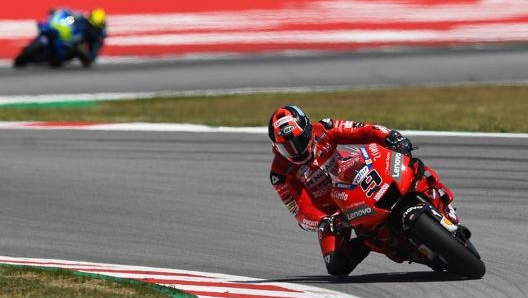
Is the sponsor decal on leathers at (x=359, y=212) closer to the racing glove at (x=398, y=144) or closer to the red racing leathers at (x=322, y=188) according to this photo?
the red racing leathers at (x=322, y=188)

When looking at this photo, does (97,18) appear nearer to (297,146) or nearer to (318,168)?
(318,168)

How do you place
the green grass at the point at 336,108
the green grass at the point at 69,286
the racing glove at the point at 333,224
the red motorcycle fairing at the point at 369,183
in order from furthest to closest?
1. the green grass at the point at 336,108
2. the racing glove at the point at 333,224
3. the red motorcycle fairing at the point at 369,183
4. the green grass at the point at 69,286

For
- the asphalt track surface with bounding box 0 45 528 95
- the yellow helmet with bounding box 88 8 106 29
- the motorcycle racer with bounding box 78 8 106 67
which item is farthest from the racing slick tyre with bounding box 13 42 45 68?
the yellow helmet with bounding box 88 8 106 29

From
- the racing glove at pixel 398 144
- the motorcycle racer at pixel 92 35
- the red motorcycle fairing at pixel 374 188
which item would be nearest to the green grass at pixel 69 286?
the red motorcycle fairing at pixel 374 188

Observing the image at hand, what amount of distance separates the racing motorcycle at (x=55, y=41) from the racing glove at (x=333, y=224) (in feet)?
49.6

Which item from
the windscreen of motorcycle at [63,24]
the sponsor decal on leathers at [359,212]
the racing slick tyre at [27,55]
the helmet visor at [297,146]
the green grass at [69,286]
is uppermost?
the helmet visor at [297,146]

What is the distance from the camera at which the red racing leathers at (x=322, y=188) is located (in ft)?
25.1

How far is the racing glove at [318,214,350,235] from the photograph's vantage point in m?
7.38

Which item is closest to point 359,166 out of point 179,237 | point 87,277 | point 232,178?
point 87,277

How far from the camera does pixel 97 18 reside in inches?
858

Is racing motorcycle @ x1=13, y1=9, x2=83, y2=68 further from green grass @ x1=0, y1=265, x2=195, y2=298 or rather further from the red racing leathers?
the red racing leathers

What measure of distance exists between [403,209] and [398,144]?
1.81 feet

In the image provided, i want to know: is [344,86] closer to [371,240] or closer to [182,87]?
Result: [182,87]

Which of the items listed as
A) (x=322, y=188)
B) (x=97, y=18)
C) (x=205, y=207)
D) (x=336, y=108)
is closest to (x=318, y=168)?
(x=322, y=188)
